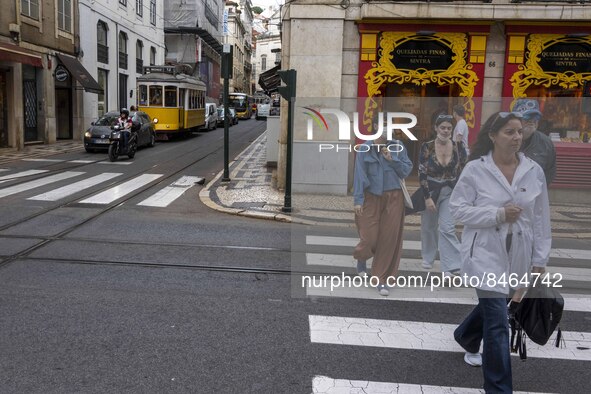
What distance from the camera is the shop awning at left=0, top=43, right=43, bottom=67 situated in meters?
18.4

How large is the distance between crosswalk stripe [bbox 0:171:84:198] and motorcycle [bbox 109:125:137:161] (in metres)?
2.83

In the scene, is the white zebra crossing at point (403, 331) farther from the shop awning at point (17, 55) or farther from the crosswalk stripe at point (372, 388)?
the shop awning at point (17, 55)

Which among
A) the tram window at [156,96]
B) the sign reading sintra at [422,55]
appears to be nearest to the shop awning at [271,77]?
the sign reading sintra at [422,55]

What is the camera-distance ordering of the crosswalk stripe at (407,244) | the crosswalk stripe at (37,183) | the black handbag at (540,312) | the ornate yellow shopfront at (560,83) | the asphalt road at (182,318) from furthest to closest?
the ornate yellow shopfront at (560,83), the crosswalk stripe at (37,183), the crosswalk stripe at (407,244), the asphalt road at (182,318), the black handbag at (540,312)

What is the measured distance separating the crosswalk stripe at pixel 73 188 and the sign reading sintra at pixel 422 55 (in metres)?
7.64

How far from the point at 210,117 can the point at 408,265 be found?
97.4 feet

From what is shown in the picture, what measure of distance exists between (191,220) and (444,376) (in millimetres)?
6321

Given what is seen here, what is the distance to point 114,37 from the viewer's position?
30.5 m

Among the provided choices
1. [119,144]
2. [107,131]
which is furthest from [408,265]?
[107,131]

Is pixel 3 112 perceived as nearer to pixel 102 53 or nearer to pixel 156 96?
pixel 156 96

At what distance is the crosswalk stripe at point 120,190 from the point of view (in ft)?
36.5

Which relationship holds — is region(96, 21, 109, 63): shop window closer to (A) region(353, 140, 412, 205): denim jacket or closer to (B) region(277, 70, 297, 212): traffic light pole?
(B) region(277, 70, 297, 212): traffic light pole

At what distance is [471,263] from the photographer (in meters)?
3.71

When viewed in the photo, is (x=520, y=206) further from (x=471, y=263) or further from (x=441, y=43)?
(x=441, y=43)
